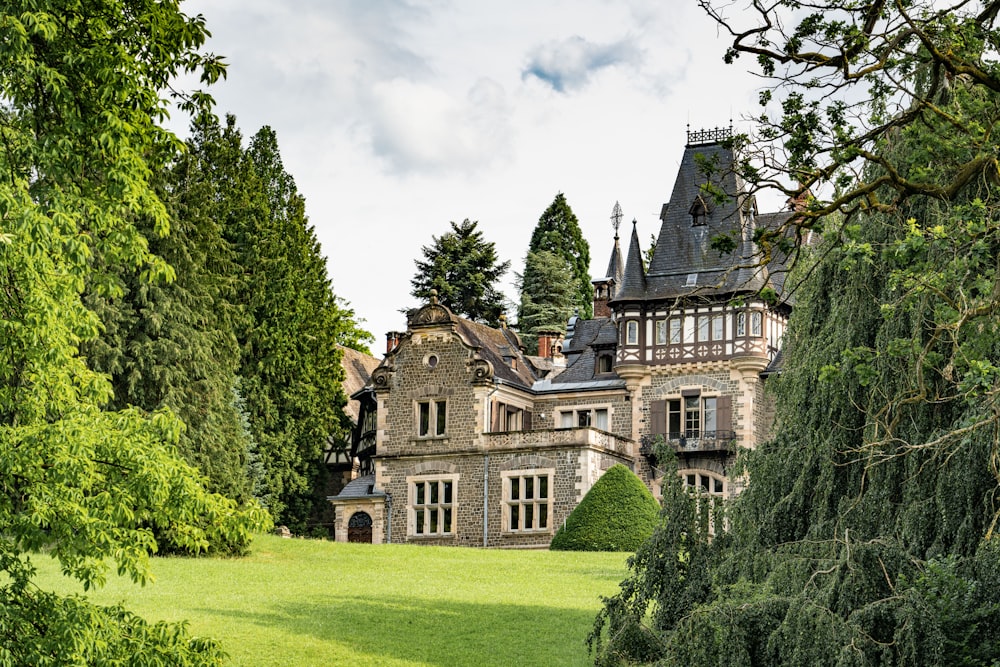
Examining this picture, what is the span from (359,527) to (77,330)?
102ft

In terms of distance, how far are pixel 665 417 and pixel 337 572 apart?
16202 millimetres

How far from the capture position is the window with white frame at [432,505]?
42.4 meters

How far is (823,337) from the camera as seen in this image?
15867 mm

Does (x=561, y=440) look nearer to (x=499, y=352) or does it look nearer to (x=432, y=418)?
(x=432, y=418)

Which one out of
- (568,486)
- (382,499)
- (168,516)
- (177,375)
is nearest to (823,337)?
(168,516)

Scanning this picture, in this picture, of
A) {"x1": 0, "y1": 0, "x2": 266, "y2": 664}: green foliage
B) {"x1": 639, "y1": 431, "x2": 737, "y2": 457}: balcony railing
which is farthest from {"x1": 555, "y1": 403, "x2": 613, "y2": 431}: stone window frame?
{"x1": 0, "y1": 0, "x2": 266, "y2": 664}: green foliage

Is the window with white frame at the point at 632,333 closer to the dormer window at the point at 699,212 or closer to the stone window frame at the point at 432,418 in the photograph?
the dormer window at the point at 699,212

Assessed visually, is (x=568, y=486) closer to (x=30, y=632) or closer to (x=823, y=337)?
(x=823, y=337)

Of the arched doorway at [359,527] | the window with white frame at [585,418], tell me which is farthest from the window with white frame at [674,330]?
the arched doorway at [359,527]

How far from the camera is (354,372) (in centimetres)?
5394

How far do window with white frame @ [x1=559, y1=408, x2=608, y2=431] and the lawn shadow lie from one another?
20.3 metres

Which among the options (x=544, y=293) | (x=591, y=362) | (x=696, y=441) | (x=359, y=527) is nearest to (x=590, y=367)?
(x=591, y=362)

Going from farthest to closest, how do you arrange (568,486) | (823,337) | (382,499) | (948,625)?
(382,499) < (568,486) < (823,337) < (948,625)

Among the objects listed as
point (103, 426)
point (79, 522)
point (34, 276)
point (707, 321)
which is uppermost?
point (707, 321)
